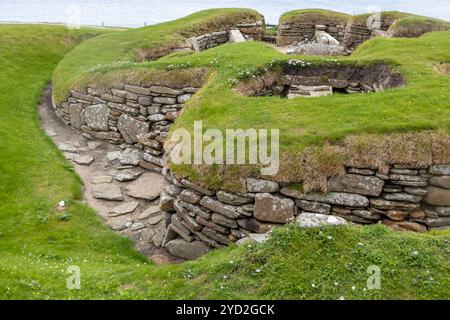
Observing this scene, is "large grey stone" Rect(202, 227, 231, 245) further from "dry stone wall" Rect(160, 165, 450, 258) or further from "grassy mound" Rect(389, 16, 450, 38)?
"grassy mound" Rect(389, 16, 450, 38)

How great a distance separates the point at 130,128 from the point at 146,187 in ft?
9.70

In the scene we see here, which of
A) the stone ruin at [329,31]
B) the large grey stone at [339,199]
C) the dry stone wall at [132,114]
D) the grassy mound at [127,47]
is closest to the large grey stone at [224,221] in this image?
the large grey stone at [339,199]

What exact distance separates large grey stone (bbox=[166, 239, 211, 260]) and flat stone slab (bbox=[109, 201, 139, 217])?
235cm

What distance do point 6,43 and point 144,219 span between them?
15374 mm

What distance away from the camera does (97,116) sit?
16766 mm

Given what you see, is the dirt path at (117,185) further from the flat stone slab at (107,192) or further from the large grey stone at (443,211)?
the large grey stone at (443,211)

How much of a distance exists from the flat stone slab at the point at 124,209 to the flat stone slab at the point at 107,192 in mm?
434

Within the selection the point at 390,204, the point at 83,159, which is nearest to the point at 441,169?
the point at 390,204

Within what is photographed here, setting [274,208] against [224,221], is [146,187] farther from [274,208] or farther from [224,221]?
[274,208]

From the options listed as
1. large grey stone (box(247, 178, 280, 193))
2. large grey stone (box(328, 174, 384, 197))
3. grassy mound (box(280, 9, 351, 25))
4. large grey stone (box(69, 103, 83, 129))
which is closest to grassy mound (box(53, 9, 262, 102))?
large grey stone (box(69, 103, 83, 129))

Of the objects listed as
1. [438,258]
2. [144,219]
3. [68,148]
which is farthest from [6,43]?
[438,258]

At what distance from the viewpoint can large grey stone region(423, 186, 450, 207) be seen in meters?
9.54
